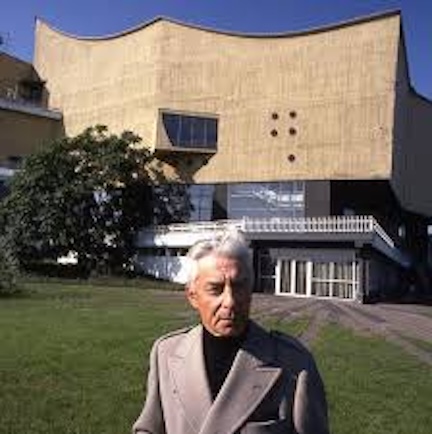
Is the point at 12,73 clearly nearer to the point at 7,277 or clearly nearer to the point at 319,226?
the point at 319,226

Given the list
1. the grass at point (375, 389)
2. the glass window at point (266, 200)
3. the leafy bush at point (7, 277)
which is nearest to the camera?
the grass at point (375, 389)

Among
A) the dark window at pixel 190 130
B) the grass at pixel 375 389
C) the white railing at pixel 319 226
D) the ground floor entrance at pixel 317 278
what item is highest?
the dark window at pixel 190 130

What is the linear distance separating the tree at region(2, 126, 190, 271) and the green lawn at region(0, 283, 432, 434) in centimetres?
3389

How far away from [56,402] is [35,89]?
68.2 metres

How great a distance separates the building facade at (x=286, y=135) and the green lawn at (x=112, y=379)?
91.6 ft

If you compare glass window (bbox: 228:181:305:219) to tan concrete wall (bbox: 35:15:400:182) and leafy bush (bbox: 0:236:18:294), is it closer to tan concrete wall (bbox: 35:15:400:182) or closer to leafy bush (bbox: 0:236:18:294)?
tan concrete wall (bbox: 35:15:400:182)

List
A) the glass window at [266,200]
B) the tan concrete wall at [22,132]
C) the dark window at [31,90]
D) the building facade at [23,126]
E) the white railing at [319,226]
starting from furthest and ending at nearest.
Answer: the dark window at [31,90]
the tan concrete wall at [22,132]
the building facade at [23,126]
the glass window at [266,200]
the white railing at [319,226]

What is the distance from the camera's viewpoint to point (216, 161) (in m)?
56.7

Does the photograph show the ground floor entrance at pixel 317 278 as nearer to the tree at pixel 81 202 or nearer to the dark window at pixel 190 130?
the tree at pixel 81 202

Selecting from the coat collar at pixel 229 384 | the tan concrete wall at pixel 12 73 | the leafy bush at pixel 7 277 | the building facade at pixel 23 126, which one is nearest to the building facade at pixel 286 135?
the building facade at pixel 23 126

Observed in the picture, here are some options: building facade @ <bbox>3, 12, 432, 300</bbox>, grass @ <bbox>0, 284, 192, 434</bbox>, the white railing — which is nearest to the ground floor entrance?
building facade @ <bbox>3, 12, 432, 300</bbox>

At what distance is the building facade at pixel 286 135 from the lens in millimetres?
46469

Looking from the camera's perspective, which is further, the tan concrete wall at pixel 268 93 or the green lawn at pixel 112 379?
the tan concrete wall at pixel 268 93

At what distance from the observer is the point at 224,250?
3268mm
